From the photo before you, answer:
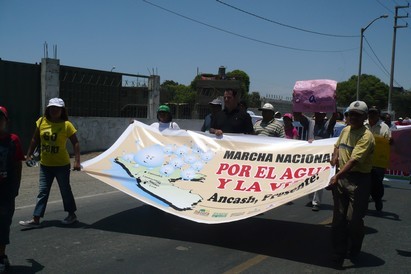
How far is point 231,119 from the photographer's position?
6855 millimetres

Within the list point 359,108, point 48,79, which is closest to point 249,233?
point 359,108

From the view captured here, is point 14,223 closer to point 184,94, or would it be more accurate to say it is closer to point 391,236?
point 391,236

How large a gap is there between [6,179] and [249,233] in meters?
3.32

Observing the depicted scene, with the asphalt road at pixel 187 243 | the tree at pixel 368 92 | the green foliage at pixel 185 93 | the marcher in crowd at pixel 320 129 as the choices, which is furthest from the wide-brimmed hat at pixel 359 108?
the tree at pixel 368 92

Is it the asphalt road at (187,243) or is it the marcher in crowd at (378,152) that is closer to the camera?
the asphalt road at (187,243)

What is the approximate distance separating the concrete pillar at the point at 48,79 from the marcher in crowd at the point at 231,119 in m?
8.94

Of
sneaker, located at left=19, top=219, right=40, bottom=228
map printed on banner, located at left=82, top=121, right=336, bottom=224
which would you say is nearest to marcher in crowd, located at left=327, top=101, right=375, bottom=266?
map printed on banner, located at left=82, top=121, right=336, bottom=224

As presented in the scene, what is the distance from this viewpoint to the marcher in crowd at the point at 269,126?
294 inches

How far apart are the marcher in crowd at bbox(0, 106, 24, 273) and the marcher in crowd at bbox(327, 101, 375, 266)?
346 cm

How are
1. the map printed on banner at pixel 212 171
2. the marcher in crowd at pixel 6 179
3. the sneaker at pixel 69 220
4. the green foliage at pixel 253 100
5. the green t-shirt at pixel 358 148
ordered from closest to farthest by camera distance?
the marcher in crowd at pixel 6 179 → the green t-shirt at pixel 358 148 → the map printed on banner at pixel 212 171 → the sneaker at pixel 69 220 → the green foliage at pixel 253 100

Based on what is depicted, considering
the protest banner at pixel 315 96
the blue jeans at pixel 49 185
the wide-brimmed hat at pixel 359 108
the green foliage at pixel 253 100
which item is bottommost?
the blue jeans at pixel 49 185

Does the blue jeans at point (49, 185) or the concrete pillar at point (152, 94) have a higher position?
the concrete pillar at point (152, 94)

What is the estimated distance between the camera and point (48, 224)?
6242 mm

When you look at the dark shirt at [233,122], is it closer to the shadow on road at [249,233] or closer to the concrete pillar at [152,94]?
the shadow on road at [249,233]
